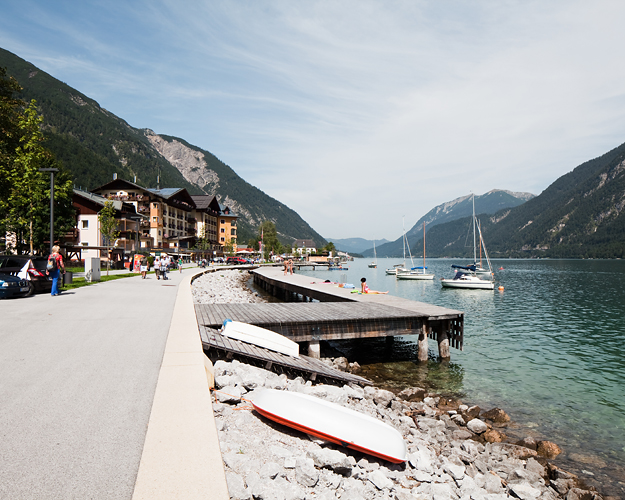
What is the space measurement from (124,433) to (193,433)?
3.10 feet

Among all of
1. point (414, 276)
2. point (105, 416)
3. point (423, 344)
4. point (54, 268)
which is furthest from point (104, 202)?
point (105, 416)

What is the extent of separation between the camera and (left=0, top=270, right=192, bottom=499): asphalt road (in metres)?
3.98

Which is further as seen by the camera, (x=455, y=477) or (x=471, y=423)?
(x=471, y=423)

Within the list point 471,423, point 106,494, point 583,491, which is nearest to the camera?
point 106,494

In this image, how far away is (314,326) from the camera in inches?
629

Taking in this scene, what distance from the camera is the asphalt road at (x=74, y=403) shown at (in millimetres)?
3977

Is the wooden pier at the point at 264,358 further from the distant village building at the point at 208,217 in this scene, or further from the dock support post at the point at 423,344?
the distant village building at the point at 208,217

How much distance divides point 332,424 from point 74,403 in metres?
4.04

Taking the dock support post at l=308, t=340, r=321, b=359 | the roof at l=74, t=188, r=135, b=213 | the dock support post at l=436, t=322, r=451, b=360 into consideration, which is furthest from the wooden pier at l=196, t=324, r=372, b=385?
the roof at l=74, t=188, r=135, b=213

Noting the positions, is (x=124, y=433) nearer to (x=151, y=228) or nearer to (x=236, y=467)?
(x=236, y=467)

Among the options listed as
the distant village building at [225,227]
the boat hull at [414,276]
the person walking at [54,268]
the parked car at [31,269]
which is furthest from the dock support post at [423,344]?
the distant village building at [225,227]

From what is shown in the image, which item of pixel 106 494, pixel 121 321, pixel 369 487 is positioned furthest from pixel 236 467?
pixel 121 321

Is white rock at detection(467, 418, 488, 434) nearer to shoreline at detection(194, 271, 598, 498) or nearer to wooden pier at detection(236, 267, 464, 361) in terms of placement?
shoreline at detection(194, 271, 598, 498)

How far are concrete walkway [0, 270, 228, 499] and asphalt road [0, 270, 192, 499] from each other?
14 mm
